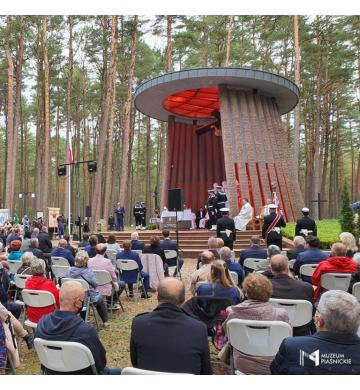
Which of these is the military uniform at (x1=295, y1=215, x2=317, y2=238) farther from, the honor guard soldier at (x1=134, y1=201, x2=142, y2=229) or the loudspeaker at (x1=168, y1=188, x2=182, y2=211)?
the honor guard soldier at (x1=134, y1=201, x2=142, y2=229)

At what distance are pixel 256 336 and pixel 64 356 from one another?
4.35ft

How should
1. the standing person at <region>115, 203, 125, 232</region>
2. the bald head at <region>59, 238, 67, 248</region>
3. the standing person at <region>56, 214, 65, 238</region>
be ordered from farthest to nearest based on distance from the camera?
the standing person at <region>56, 214, 65, 238</region>, the standing person at <region>115, 203, 125, 232</region>, the bald head at <region>59, 238, 67, 248</region>

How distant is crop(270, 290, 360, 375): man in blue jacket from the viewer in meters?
2.13

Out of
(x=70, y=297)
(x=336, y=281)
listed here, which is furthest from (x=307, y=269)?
(x=70, y=297)

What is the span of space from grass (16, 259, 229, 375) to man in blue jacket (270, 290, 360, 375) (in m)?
1.76

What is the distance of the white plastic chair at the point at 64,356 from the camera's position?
258cm

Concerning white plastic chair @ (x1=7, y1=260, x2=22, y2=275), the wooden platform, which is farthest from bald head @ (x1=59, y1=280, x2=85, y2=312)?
the wooden platform

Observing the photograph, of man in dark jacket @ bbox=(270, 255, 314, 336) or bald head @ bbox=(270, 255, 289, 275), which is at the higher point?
bald head @ bbox=(270, 255, 289, 275)

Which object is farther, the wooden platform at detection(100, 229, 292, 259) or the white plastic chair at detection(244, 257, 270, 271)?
the wooden platform at detection(100, 229, 292, 259)

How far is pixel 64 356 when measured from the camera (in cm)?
265

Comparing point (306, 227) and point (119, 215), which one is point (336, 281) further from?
point (119, 215)

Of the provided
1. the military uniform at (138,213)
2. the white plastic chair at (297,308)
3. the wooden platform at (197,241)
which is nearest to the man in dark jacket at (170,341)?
the white plastic chair at (297,308)

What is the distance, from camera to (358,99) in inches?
1059
